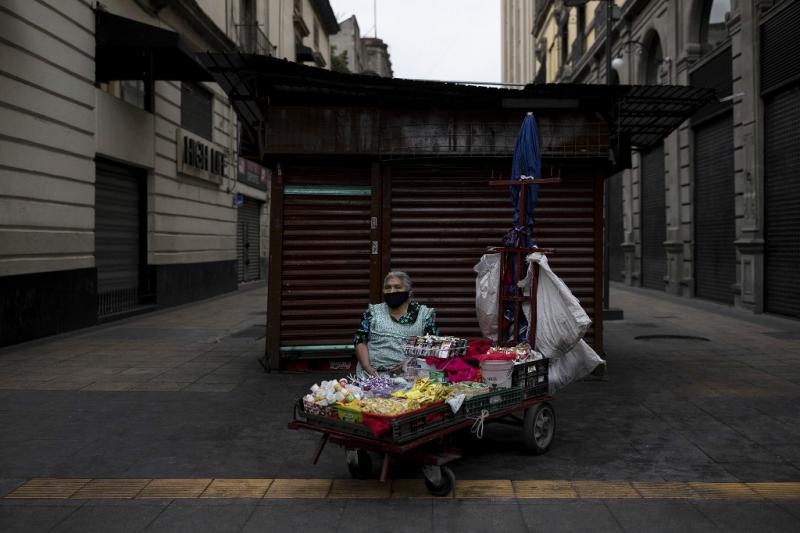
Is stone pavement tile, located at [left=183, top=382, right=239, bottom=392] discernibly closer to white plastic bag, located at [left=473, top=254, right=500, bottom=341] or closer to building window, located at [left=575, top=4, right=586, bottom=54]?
white plastic bag, located at [left=473, top=254, right=500, bottom=341]

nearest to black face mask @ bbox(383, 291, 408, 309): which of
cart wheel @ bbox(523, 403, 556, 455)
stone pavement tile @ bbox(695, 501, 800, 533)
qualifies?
cart wheel @ bbox(523, 403, 556, 455)

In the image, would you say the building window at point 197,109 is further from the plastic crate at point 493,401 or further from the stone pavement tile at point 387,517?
the stone pavement tile at point 387,517

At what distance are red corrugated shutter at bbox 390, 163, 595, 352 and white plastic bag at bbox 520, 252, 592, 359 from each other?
235 centimetres

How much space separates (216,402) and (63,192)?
277 inches

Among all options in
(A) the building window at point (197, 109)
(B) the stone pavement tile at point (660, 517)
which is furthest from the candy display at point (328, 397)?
(A) the building window at point (197, 109)

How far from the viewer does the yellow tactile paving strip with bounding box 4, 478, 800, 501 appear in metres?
4.61

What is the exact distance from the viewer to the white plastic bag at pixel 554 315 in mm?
6352

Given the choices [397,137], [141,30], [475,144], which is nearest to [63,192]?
[141,30]

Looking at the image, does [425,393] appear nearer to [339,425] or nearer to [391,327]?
[339,425]

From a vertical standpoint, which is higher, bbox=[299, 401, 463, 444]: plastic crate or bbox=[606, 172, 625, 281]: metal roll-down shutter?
bbox=[606, 172, 625, 281]: metal roll-down shutter

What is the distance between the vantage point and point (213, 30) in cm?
1945

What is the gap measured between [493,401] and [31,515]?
313cm

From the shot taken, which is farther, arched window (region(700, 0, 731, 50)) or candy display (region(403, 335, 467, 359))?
arched window (region(700, 0, 731, 50))

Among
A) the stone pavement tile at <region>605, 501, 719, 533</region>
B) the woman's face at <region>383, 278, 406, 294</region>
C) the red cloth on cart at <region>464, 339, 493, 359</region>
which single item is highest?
the woman's face at <region>383, 278, 406, 294</region>
